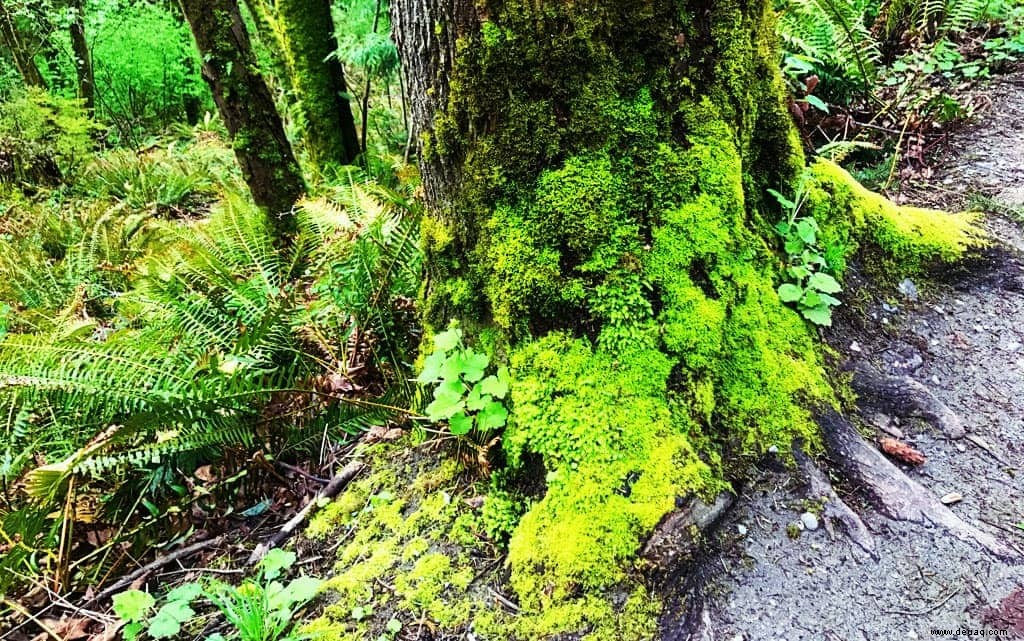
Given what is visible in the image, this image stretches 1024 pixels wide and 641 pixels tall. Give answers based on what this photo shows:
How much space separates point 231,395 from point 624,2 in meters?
2.01

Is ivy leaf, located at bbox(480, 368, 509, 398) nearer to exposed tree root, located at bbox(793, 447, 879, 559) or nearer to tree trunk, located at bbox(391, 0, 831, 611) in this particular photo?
tree trunk, located at bbox(391, 0, 831, 611)

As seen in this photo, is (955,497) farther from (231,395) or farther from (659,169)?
(231,395)

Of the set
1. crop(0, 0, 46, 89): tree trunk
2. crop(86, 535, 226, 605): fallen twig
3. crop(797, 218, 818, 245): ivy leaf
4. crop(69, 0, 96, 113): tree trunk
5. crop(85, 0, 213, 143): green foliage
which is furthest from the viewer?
crop(85, 0, 213, 143): green foliage

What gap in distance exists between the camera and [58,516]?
2.24 metres

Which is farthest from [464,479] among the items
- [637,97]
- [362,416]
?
[637,97]

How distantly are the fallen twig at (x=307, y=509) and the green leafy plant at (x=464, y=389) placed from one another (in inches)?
25.1

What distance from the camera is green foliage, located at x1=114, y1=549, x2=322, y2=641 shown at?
1718mm

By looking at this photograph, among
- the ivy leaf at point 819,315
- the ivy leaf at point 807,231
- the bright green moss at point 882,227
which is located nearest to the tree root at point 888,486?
the ivy leaf at point 819,315

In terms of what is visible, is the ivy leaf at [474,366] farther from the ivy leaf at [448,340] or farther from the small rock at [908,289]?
the small rock at [908,289]

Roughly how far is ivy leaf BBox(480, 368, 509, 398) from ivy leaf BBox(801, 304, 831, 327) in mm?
1237

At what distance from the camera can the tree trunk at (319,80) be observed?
218 inches

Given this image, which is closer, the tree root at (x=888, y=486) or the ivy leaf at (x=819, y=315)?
the tree root at (x=888, y=486)

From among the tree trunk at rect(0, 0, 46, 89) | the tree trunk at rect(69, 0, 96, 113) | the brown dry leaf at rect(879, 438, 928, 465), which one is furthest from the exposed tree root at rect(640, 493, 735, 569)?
the tree trunk at rect(69, 0, 96, 113)

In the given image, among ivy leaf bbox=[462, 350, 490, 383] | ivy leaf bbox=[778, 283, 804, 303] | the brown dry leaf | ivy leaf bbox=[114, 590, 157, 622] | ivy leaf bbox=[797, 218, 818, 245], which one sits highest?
ivy leaf bbox=[797, 218, 818, 245]
